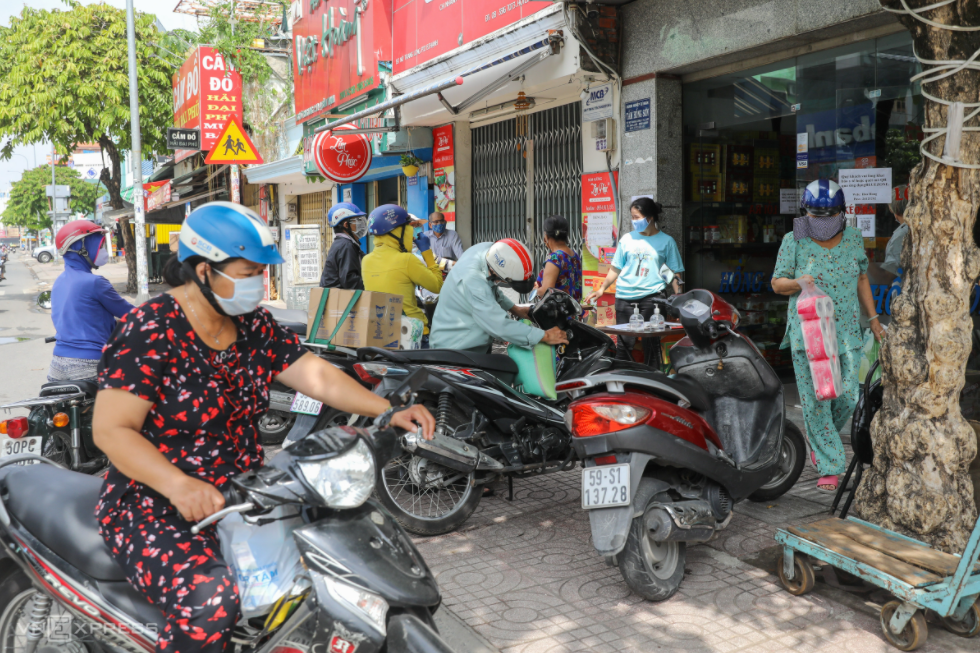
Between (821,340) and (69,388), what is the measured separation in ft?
15.0

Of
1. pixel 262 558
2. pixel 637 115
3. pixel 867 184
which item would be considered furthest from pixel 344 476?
pixel 637 115

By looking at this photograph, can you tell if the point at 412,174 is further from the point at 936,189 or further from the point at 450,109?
the point at 936,189

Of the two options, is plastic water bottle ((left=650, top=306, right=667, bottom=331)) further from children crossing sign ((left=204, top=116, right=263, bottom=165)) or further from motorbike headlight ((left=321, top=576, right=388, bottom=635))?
children crossing sign ((left=204, top=116, right=263, bottom=165))

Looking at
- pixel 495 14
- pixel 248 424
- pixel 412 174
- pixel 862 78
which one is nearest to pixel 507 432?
pixel 248 424

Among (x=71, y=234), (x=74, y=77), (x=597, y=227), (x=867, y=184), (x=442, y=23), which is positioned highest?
(x=74, y=77)

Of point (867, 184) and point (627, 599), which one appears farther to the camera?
point (867, 184)

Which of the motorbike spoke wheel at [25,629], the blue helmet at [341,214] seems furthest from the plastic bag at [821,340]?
the blue helmet at [341,214]

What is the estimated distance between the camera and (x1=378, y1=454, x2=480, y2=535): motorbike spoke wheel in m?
4.38

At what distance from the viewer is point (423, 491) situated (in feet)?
14.6

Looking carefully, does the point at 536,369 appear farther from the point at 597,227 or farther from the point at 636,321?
the point at 597,227

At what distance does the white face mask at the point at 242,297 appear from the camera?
86.4 inches

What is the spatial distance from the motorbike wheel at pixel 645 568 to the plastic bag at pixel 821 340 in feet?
5.07

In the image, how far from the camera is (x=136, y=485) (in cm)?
219

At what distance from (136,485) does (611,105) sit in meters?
7.08
